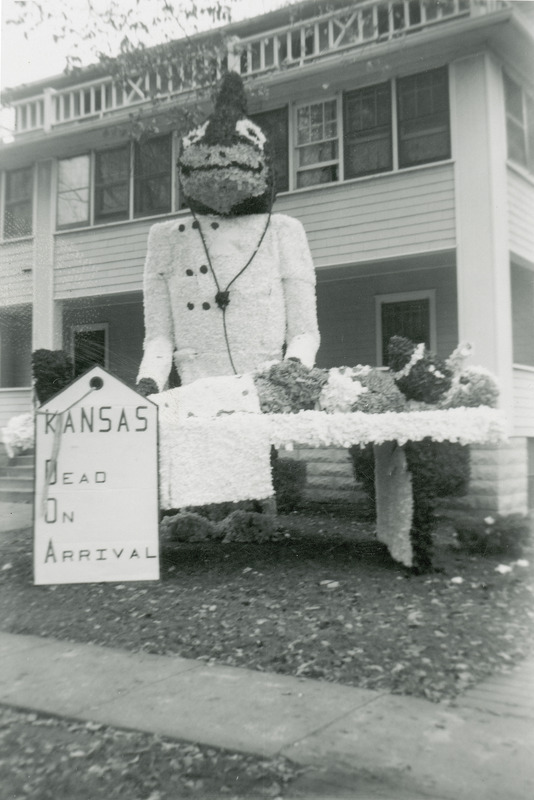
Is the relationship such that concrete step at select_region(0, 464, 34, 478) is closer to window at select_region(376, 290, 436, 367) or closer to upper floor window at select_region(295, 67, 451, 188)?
window at select_region(376, 290, 436, 367)

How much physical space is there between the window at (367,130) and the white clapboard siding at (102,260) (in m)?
3.03

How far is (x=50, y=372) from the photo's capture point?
427cm

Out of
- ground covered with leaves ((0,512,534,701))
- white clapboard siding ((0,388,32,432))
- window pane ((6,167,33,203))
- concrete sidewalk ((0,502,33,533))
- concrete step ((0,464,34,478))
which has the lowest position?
ground covered with leaves ((0,512,534,701))

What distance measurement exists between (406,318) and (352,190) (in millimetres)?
2057

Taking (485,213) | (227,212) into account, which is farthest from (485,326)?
(227,212)

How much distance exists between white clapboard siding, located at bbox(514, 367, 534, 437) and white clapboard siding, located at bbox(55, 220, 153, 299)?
527 centimetres

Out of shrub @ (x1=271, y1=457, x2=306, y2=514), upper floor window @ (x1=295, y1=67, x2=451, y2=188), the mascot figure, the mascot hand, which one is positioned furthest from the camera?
upper floor window @ (x1=295, y1=67, x2=451, y2=188)

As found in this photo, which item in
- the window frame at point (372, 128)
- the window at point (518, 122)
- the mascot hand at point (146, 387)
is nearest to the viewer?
the mascot hand at point (146, 387)

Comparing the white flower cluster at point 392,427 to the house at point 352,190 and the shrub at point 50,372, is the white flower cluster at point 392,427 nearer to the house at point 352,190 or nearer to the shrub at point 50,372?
the shrub at point 50,372

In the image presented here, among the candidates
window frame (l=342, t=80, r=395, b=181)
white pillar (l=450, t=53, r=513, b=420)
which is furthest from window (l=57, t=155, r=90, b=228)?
white pillar (l=450, t=53, r=513, b=420)

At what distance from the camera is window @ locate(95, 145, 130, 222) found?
11.3 m

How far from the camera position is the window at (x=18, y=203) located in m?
12.1

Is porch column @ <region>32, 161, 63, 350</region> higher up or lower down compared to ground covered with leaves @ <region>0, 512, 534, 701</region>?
higher up

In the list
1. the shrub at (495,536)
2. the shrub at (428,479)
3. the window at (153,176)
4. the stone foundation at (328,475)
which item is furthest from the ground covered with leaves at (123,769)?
the window at (153,176)
